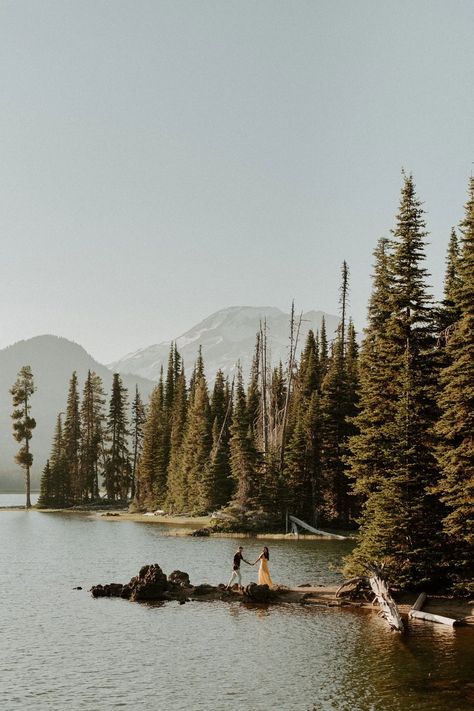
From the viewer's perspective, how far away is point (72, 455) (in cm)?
12381

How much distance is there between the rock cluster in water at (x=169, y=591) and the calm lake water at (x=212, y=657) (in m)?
1.10

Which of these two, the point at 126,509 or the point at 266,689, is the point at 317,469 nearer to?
the point at 126,509

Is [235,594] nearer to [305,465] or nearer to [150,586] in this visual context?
[150,586]

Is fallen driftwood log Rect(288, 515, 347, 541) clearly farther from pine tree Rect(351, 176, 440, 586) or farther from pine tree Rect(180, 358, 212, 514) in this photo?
pine tree Rect(351, 176, 440, 586)

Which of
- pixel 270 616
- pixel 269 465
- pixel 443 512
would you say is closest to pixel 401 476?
pixel 443 512

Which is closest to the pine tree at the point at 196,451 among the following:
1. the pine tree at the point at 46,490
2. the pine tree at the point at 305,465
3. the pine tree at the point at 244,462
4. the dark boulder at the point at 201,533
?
the pine tree at the point at 244,462

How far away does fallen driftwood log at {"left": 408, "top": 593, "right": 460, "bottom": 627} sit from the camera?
29844 mm

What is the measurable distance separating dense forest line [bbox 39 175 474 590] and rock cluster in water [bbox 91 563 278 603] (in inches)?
201

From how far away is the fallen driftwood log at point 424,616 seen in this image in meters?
29.8

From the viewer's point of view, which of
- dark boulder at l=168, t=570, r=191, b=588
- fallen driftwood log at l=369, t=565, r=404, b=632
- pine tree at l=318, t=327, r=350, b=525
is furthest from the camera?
pine tree at l=318, t=327, r=350, b=525

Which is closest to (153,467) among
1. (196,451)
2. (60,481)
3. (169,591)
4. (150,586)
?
(196,451)

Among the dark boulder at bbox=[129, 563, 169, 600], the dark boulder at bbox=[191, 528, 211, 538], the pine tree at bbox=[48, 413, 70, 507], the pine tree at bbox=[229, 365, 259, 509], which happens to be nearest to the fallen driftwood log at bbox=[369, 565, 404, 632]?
the dark boulder at bbox=[129, 563, 169, 600]

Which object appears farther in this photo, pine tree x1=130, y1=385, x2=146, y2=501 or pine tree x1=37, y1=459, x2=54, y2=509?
pine tree x1=130, y1=385, x2=146, y2=501

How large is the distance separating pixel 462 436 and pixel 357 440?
600cm
